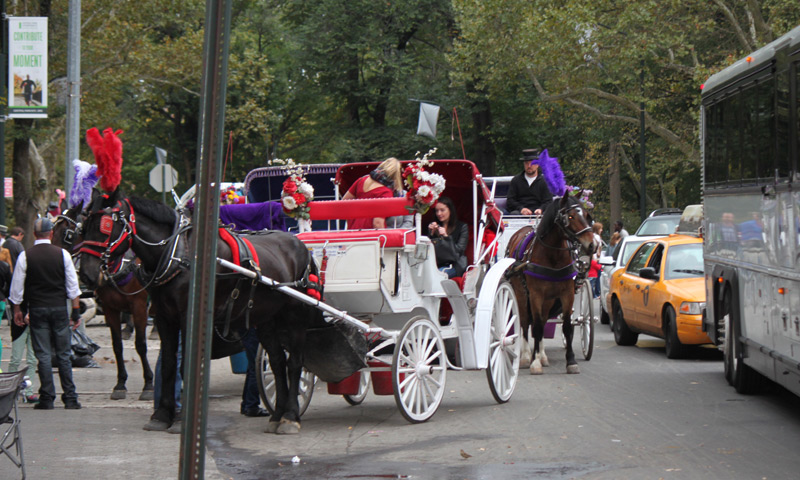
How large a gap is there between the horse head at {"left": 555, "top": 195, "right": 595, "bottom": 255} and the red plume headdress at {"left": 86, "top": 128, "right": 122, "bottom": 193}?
225 inches

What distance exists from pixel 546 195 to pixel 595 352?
2.95 metres

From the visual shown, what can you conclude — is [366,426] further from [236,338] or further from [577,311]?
[577,311]

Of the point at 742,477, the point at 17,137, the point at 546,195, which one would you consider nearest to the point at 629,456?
the point at 742,477

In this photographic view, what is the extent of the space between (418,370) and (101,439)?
2.83 meters

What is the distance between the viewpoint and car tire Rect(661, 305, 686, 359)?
15094 millimetres

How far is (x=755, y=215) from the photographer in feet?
35.5

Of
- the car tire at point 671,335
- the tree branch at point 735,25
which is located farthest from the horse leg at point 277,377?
the tree branch at point 735,25

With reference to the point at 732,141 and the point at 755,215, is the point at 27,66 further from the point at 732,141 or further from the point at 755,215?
the point at 755,215

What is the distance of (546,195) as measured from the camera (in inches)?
596

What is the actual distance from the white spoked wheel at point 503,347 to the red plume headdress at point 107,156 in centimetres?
399

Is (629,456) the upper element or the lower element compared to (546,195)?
lower

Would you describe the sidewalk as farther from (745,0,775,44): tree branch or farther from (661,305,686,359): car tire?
(745,0,775,44): tree branch

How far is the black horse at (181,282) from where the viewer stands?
30.6 feet

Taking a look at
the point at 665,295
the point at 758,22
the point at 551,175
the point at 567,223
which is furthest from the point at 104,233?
the point at 758,22
